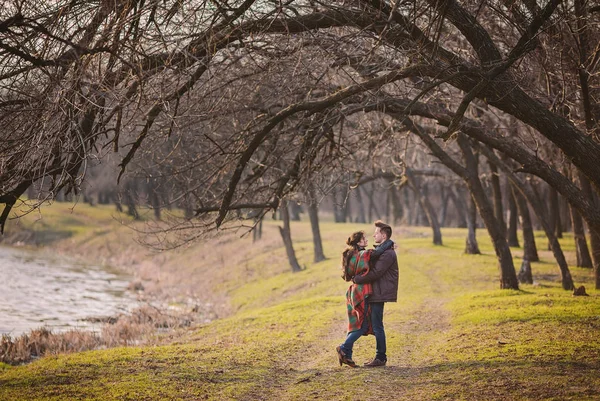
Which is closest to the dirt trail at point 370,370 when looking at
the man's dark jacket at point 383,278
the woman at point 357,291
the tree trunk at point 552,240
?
the woman at point 357,291

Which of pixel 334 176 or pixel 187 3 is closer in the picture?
pixel 187 3

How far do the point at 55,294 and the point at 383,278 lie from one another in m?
21.1

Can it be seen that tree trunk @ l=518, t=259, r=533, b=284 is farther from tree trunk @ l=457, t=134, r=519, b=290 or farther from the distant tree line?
the distant tree line

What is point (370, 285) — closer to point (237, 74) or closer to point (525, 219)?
point (237, 74)

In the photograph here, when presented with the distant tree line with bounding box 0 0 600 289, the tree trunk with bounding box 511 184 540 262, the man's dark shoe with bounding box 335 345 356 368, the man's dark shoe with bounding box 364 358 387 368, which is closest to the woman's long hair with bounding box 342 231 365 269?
the man's dark shoe with bounding box 335 345 356 368

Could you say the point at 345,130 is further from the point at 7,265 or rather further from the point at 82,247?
the point at 82,247

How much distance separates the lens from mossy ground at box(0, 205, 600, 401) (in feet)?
30.1

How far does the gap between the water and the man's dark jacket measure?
39.2 ft

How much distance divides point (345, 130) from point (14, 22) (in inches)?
628

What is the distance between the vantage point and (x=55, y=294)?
2797cm

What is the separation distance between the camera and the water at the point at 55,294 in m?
21.3

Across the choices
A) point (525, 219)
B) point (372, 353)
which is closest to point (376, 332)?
point (372, 353)

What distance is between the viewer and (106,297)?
27.9 m

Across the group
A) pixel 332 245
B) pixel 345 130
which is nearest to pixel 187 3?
pixel 345 130
